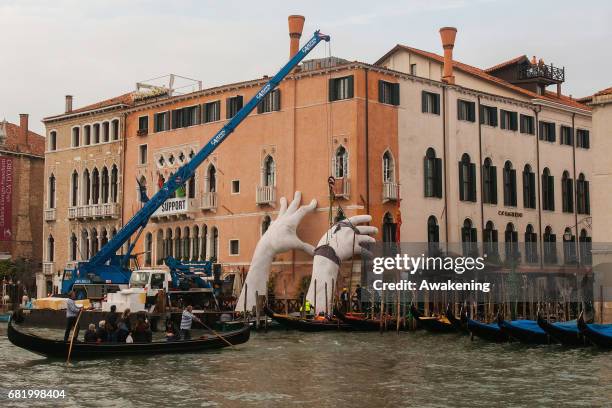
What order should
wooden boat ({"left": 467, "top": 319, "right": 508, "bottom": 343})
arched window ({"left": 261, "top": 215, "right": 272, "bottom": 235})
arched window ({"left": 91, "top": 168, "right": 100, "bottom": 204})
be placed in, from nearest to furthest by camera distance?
wooden boat ({"left": 467, "top": 319, "right": 508, "bottom": 343}) < arched window ({"left": 261, "top": 215, "right": 272, "bottom": 235}) < arched window ({"left": 91, "top": 168, "right": 100, "bottom": 204})

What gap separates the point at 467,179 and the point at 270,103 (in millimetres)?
7583

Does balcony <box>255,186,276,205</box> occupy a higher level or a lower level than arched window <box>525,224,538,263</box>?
higher

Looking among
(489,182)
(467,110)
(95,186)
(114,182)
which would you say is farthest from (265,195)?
(95,186)

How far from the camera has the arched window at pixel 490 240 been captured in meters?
36.9

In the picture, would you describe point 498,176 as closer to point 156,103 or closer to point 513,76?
point 513,76

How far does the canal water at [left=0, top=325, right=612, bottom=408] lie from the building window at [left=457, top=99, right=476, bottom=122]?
44.4 ft

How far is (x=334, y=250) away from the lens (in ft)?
107

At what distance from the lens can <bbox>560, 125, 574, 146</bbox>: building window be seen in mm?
41656

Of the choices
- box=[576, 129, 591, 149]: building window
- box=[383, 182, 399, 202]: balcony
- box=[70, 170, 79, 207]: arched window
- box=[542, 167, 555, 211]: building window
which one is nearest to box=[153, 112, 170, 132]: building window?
box=[70, 170, 79, 207]: arched window

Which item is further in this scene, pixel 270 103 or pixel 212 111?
pixel 212 111

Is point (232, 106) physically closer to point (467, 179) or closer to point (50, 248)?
point (467, 179)

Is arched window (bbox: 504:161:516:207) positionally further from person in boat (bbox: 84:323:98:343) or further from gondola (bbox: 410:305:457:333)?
person in boat (bbox: 84:323:98:343)

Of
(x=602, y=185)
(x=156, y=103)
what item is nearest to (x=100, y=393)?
(x=602, y=185)

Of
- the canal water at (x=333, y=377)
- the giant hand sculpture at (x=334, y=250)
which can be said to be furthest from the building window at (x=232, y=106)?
the canal water at (x=333, y=377)
